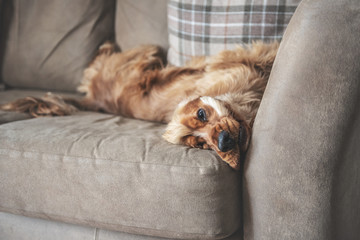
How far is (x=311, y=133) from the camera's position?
1029 mm

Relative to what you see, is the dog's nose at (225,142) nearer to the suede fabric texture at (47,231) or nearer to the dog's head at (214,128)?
the dog's head at (214,128)

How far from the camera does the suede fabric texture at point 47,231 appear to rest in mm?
1306

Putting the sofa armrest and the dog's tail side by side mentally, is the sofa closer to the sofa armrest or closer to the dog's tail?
the sofa armrest

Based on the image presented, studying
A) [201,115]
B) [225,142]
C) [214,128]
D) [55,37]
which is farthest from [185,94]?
[55,37]

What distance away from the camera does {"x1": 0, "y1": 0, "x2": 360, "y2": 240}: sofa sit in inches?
39.9

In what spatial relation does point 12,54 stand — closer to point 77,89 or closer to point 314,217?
point 77,89

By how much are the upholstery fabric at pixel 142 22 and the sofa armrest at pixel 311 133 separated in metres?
1.05

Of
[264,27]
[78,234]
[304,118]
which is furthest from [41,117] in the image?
[304,118]

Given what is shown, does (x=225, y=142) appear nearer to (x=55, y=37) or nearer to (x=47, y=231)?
(x=47, y=231)

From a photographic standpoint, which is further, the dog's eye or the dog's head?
the dog's eye

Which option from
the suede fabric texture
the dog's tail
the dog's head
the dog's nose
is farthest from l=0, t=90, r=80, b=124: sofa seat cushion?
the dog's nose

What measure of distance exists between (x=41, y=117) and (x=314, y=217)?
125cm

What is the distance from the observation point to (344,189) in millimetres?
1082

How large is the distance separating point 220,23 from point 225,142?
751 mm
